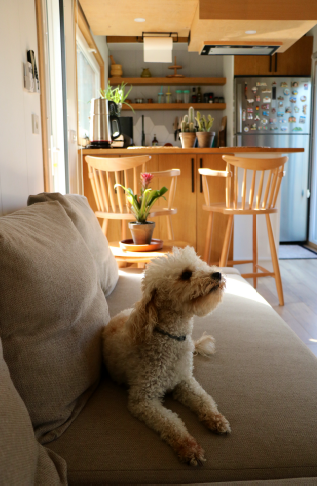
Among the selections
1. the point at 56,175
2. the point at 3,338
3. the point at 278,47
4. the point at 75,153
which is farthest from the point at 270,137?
the point at 3,338

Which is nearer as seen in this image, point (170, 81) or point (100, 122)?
point (100, 122)

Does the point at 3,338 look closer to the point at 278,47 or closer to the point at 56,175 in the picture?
the point at 56,175

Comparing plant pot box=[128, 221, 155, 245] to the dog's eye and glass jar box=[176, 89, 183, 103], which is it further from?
glass jar box=[176, 89, 183, 103]

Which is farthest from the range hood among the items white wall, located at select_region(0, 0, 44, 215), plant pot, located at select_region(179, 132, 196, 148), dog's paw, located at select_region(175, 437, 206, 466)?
dog's paw, located at select_region(175, 437, 206, 466)

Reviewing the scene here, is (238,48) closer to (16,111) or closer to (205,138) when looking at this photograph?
(205,138)

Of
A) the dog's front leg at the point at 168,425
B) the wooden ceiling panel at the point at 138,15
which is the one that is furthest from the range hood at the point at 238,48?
the dog's front leg at the point at 168,425

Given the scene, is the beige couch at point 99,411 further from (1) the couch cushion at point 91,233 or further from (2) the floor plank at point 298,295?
(2) the floor plank at point 298,295

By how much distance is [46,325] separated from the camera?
923 millimetres

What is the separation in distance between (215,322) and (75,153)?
7.64 ft

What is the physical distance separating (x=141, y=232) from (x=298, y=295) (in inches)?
67.8

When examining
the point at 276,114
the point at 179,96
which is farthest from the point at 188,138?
the point at 179,96

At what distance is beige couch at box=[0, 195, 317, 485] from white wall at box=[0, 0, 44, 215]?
0.54 metres

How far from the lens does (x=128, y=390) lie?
1047 millimetres

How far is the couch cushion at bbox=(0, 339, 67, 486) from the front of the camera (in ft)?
2.11
